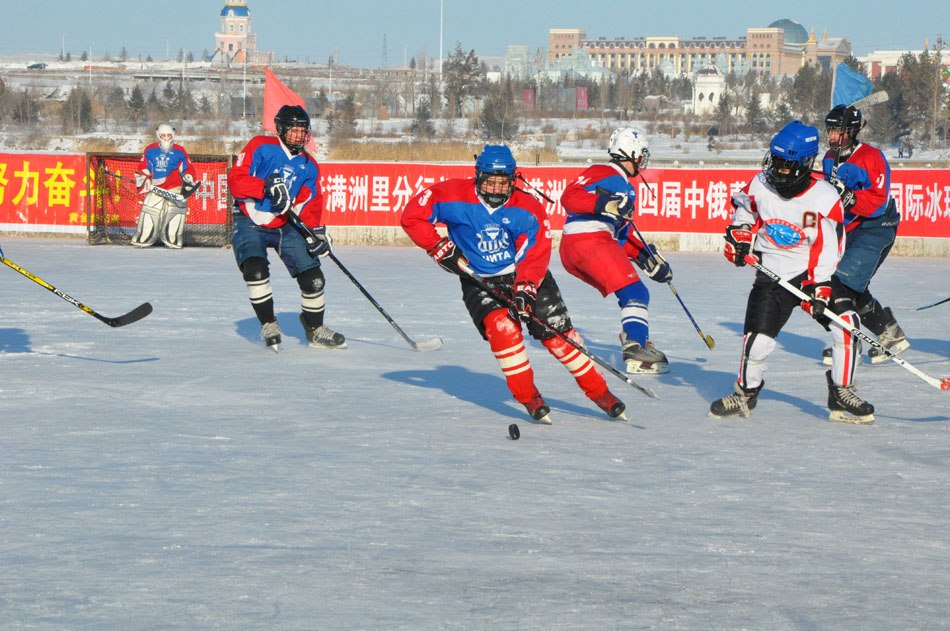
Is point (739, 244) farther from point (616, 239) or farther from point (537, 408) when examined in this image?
point (616, 239)

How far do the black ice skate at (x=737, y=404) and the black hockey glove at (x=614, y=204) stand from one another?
59.4 inches

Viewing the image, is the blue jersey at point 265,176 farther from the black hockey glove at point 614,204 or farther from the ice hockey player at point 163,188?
the ice hockey player at point 163,188

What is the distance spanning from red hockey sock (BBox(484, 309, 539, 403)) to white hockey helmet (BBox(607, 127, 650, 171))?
197 cm

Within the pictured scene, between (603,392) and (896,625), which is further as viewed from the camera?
(603,392)

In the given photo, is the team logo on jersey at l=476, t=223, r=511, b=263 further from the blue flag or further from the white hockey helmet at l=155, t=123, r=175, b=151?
the white hockey helmet at l=155, t=123, r=175, b=151

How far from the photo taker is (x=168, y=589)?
3.50m

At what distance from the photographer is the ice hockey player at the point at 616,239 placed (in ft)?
24.5

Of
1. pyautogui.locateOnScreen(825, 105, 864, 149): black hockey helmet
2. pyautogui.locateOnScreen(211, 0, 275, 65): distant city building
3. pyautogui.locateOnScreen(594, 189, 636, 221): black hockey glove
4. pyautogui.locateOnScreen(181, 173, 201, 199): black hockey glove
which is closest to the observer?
pyautogui.locateOnScreen(825, 105, 864, 149): black hockey helmet

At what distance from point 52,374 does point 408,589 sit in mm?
4323

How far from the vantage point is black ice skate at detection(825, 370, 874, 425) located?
6105 millimetres

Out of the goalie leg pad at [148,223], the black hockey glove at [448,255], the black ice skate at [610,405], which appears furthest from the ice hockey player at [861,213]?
the goalie leg pad at [148,223]

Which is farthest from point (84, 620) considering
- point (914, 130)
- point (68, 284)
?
point (914, 130)

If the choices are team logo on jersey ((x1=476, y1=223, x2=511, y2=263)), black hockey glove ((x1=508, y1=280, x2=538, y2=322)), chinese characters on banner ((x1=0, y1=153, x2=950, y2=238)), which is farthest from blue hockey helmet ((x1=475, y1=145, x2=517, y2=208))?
chinese characters on banner ((x1=0, y1=153, x2=950, y2=238))

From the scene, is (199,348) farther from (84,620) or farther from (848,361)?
(84,620)
